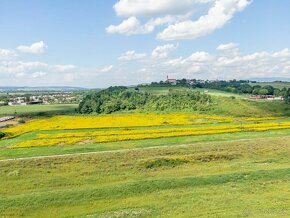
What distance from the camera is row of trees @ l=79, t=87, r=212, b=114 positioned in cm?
12194

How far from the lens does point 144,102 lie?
13538 centimetres

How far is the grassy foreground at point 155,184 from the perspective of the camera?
32.9 m

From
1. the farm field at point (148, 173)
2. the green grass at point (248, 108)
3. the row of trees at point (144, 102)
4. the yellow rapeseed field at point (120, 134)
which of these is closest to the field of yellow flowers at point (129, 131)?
the yellow rapeseed field at point (120, 134)

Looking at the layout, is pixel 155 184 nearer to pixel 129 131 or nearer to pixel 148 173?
pixel 148 173

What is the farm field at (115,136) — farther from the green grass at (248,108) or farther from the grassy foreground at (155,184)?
the green grass at (248,108)

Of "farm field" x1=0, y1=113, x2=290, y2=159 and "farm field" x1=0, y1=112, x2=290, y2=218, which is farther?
"farm field" x1=0, y1=113, x2=290, y2=159

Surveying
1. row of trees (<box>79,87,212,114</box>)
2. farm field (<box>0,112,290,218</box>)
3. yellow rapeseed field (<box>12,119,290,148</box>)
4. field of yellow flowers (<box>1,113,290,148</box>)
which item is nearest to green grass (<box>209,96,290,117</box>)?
row of trees (<box>79,87,212,114</box>)

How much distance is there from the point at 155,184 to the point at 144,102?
96505 millimetres

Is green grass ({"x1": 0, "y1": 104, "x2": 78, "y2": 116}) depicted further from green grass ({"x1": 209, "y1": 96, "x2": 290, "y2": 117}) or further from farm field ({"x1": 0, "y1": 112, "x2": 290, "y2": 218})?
farm field ({"x1": 0, "y1": 112, "x2": 290, "y2": 218})

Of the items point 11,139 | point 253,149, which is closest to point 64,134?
point 11,139

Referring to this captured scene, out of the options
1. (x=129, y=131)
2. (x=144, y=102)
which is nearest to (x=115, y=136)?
(x=129, y=131)

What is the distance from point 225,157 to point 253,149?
649 cm

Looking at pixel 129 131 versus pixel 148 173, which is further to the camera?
pixel 129 131

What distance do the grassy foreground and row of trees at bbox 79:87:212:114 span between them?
214ft
